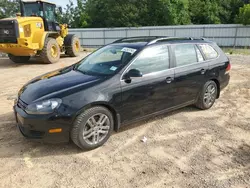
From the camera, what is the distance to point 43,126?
10.00ft

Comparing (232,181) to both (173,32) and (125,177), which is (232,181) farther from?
(173,32)

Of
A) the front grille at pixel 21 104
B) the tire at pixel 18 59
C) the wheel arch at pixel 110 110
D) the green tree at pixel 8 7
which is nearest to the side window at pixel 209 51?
the wheel arch at pixel 110 110

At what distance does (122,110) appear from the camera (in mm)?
3559

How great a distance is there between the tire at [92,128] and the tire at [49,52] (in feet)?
28.0

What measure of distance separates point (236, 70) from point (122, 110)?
7242 mm

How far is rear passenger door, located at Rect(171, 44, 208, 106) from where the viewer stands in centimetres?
421

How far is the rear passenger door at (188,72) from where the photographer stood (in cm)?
421

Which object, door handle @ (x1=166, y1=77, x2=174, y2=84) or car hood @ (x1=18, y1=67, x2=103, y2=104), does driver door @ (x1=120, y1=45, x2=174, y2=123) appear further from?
car hood @ (x1=18, y1=67, x2=103, y2=104)

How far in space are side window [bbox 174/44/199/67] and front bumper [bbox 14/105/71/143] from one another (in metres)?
2.36

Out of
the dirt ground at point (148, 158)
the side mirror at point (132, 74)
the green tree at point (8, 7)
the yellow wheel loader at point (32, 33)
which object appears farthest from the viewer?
the green tree at point (8, 7)

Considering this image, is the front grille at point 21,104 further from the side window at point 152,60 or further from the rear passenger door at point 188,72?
the rear passenger door at point 188,72

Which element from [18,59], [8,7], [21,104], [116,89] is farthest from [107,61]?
[8,7]

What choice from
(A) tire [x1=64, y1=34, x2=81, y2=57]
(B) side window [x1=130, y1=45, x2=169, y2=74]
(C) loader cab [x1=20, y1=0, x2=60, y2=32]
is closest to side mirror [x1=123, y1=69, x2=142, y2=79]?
(B) side window [x1=130, y1=45, x2=169, y2=74]

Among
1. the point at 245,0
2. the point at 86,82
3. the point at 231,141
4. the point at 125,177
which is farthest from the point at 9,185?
the point at 245,0
